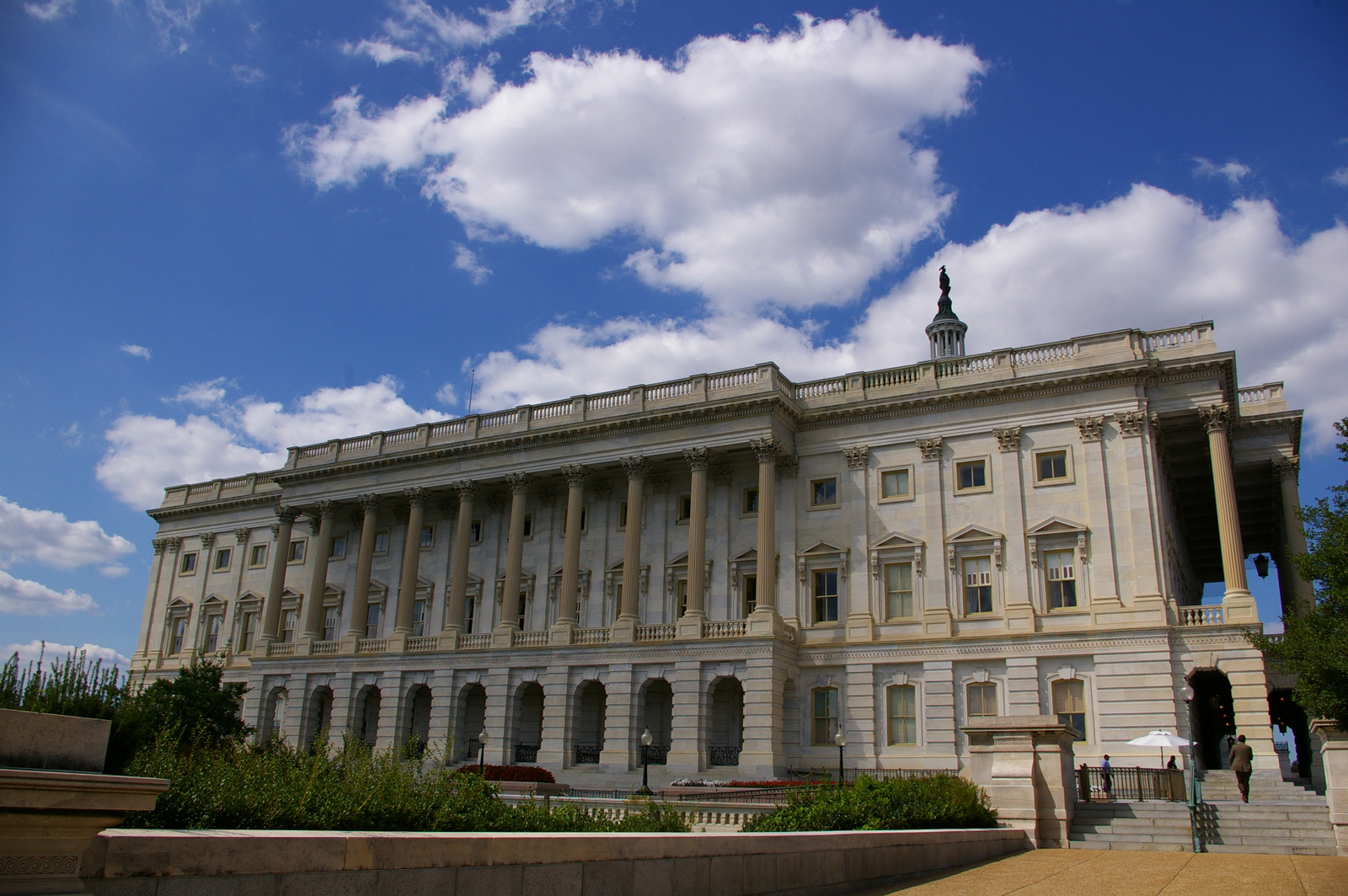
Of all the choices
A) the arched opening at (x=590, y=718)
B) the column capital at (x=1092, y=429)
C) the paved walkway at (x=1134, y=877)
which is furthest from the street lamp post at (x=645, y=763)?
the column capital at (x=1092, y=429)

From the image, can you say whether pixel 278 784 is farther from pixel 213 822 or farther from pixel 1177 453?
pixel 1177 453

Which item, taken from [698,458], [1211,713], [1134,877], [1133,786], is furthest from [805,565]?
[1134,877]

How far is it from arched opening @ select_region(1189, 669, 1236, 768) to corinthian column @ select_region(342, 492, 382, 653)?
40376 mm

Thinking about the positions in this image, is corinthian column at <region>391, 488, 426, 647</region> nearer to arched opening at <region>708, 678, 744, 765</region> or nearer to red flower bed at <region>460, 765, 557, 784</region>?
red flower bed at <region>460, 765, 557, 784</region>

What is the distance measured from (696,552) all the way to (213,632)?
38.4 m

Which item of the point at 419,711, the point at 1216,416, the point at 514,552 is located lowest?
the point at 419,711

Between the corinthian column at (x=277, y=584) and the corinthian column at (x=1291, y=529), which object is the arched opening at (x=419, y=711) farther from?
the corinthian column at (x=1291, y=529)

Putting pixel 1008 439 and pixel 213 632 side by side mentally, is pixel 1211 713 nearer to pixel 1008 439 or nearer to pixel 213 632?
pixel 1008 439

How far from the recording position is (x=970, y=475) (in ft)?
146

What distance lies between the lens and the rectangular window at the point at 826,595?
45.4 metres

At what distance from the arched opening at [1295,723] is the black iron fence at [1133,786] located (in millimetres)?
12687

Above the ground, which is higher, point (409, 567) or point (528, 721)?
point (409, 567)

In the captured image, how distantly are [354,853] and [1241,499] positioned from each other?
53257 millimetres

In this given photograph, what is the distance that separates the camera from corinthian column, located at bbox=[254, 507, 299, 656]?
5741cm
